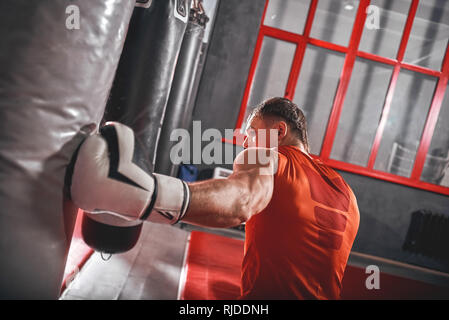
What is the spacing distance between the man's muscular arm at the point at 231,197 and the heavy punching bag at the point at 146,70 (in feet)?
1.77

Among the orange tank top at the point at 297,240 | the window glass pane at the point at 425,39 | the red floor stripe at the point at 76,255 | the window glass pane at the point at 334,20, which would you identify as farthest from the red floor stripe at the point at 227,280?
the window glass pane at the point at 334,20

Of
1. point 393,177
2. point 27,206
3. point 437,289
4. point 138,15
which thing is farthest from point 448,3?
point 27,206

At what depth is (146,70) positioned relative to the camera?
4.24 ft

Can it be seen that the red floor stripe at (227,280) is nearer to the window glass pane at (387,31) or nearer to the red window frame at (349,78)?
the red window frame at (349,78)

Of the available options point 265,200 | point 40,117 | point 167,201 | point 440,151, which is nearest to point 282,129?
point 265,200

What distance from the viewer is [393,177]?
14.3ft

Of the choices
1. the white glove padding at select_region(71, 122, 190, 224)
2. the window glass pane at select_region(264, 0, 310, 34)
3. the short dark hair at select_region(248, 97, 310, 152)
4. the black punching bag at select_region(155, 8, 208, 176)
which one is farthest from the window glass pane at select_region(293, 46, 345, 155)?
the white glove padding at select_region(71, 122, 190, 224)

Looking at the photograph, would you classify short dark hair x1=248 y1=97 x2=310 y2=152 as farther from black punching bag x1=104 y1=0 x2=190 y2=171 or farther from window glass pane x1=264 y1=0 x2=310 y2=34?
window glass pane x1=264 y1=0 x2=310 y2=34

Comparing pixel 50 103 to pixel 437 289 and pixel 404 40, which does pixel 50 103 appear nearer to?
pixel 437 289

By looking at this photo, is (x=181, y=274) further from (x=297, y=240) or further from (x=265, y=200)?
(x=265, y=200)

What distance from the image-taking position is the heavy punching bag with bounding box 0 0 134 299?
0.59 meters

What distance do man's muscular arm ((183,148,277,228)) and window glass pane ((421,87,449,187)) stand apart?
5.45 metres

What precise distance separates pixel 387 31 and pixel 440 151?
5151mm

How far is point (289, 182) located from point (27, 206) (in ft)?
2.53
